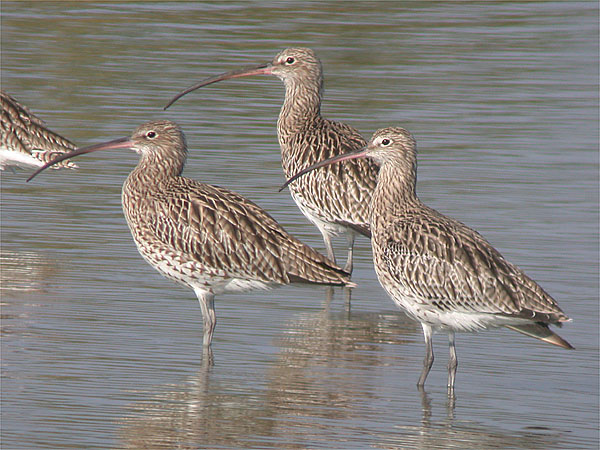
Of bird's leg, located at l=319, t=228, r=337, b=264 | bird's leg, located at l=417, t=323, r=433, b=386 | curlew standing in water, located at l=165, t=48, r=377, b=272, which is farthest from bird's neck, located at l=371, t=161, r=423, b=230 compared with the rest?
bird's leg, located at l=319, t=228, r=337, b=264

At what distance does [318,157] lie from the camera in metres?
13.2

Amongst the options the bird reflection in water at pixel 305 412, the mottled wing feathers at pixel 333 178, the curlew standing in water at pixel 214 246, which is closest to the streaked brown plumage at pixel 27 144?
the mottled wing feathers at pixel 333 178

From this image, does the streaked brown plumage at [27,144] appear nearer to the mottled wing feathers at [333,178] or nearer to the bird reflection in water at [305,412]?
the mottled wing feathers at [333,178]

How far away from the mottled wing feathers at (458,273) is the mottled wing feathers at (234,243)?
30.9 inches

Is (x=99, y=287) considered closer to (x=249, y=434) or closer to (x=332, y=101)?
(x=249, y=434)

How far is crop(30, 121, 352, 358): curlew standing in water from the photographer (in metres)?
10.3

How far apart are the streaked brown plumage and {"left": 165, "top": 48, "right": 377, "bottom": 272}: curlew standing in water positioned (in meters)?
2.64

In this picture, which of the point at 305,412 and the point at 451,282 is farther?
the point at 451,282

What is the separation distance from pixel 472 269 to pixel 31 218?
5922mm

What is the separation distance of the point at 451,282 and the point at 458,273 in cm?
8

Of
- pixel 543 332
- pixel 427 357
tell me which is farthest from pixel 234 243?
pixel 543 332

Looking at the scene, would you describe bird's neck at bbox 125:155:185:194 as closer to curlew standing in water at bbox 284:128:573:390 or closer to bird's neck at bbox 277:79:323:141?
→ curlew standing in water at bbox 284:128:573:390

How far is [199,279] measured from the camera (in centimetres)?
1038

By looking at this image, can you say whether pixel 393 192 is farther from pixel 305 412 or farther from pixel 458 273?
pixel 305 412
